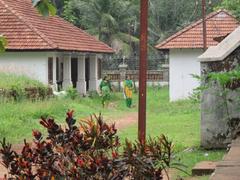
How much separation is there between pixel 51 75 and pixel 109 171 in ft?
68.5

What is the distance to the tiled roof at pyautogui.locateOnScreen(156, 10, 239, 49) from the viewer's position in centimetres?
2534

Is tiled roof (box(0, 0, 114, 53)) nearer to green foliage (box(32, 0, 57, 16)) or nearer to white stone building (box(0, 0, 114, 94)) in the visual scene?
white stone building (box(0, 0, 114, 94))

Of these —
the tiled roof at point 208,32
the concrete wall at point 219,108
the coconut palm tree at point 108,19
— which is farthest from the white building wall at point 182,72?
the coconut palm tree at point 108,19

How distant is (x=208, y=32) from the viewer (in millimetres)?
26656

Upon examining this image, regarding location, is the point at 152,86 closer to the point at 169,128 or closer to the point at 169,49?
the point at 169,49

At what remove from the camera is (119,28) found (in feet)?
150

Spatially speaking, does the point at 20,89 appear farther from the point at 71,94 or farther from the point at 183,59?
the point at 183,59

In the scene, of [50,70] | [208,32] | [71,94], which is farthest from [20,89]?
[208,32]

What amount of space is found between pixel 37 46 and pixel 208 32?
8296 mm

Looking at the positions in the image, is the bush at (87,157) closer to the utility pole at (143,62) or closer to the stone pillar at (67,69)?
the utility pole at (143,62)

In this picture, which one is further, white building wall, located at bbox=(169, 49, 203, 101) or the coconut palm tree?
the coconut palm tree

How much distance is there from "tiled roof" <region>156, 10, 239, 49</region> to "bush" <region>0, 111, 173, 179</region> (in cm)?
2042

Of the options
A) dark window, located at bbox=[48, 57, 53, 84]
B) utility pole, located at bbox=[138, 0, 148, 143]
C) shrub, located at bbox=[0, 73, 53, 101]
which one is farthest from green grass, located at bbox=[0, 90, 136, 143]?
utility pole, located at bbox=[138, 0, 148, 143]

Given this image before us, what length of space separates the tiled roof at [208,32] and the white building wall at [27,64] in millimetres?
5259
